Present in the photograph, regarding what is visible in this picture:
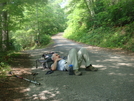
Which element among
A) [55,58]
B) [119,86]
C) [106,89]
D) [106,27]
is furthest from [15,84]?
[106,27]

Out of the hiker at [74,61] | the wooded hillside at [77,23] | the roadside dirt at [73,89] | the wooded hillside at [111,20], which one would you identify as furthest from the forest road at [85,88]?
the wooded hillside at [111,20]

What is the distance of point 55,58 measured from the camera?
4824mm

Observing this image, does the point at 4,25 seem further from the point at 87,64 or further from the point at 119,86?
the point at 119,86

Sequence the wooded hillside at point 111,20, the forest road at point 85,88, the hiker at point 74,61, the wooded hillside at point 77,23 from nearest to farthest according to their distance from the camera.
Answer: the forest road at point 85,88, the hiker at point 74,61, the wooded hillside at point 77,23, the wooded hillside at point 111,20

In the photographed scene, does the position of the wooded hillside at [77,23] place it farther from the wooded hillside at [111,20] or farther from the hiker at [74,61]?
the hiker at [74,61]

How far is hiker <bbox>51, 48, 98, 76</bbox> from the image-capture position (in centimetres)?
433

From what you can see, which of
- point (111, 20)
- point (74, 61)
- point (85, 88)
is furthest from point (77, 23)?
point (85, 88)

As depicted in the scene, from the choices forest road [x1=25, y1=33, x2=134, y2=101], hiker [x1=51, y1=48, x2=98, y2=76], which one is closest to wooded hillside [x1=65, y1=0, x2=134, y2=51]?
hiker [x1=51, y1=48, x2=98, y2=76]

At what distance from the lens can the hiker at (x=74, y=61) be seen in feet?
Answer: 14.2

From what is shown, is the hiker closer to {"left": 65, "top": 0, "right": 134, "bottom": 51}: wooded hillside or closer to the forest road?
the forest road

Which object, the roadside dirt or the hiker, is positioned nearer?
the roadside dirt

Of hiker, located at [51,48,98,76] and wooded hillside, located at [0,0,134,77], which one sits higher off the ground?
wooded hillside, located at [0,0,134,77]

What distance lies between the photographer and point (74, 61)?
4.33m

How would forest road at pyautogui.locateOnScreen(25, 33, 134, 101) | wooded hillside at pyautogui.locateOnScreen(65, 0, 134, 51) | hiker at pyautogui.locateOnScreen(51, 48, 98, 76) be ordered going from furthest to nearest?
wooded hillside at pyautogui.locateOnScreen(65, 0, 134, 51) → hiker at pyautogui.locateOnScreen(51, 48, 98, 76) → forest road at pyautogui.locateOnScreen(25, 33, 134, 101)
